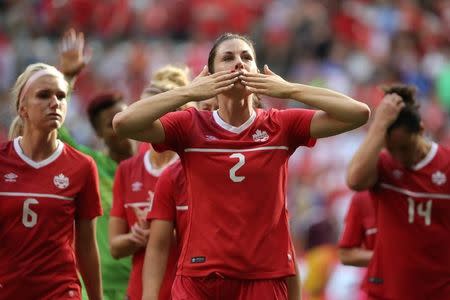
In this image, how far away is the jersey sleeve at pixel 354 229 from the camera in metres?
9.70

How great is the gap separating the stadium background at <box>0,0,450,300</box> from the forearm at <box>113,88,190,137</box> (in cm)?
915

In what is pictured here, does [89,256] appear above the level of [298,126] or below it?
below

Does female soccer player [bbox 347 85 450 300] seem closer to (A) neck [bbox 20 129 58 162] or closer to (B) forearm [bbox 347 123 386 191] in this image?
(B) forearm [bbox 347 123 386 191]

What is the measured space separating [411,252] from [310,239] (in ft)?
18.7

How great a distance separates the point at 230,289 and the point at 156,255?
3.68 ft

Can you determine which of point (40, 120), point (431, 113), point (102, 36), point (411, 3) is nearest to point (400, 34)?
point (411, 3)

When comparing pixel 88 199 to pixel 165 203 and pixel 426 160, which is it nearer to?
pixel 165 203

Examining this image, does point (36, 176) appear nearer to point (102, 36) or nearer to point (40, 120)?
point (40, 120)

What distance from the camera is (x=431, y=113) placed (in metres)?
17.3

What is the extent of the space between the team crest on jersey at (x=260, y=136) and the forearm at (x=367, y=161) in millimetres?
1796

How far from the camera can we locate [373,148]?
28.7ft

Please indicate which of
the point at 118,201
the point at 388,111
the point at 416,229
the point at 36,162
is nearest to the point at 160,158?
the point at 118,201

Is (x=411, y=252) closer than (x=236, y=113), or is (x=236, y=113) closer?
(x=236, y=113)

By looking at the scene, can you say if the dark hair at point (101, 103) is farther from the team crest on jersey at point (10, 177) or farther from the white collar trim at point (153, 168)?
the team crest on jersey at point (10, 177)
